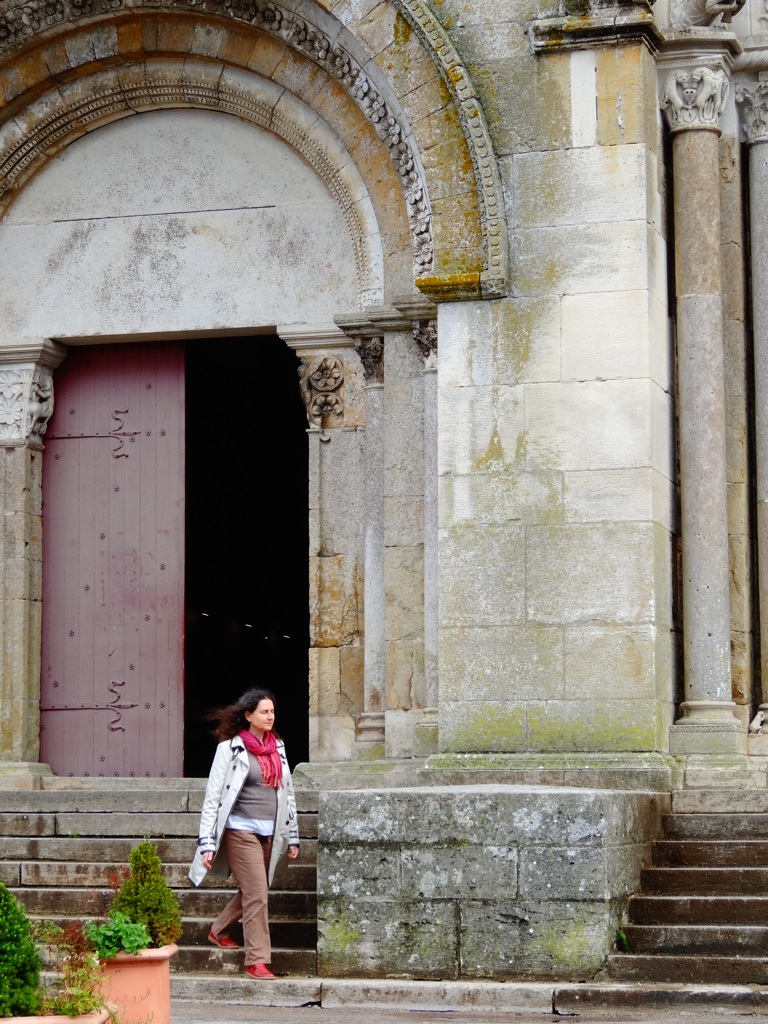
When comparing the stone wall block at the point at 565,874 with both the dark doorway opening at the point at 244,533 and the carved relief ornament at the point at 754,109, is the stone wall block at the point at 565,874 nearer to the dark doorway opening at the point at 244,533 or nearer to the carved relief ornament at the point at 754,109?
the dark doorway opening at the point at 244,533

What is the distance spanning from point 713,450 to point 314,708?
2.94 m

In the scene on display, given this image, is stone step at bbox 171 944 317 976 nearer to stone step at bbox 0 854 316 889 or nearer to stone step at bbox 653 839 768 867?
stone step at bbox 0 854 316 889

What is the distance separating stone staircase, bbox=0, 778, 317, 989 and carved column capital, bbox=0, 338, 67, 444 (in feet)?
8.69

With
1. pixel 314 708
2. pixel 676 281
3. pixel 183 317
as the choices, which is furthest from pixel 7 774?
pixel 676 281

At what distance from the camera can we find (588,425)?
1027 centimetres

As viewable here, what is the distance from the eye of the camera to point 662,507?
34.2 ft

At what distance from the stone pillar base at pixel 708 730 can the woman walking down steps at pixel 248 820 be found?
2.47 metres

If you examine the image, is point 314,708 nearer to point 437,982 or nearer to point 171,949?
point 437,982

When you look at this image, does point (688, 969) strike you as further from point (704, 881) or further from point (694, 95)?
point (694, 95)

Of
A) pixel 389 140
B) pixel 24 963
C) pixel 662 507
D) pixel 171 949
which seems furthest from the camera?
pixel 389 140

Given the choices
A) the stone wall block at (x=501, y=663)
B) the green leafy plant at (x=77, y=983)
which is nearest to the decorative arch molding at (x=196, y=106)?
the stone wall block at (x=501, y=663)

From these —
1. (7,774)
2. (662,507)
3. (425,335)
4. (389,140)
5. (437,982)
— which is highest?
(389,140)

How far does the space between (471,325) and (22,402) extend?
342cm

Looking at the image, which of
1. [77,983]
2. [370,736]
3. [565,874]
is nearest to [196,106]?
[370,736]
